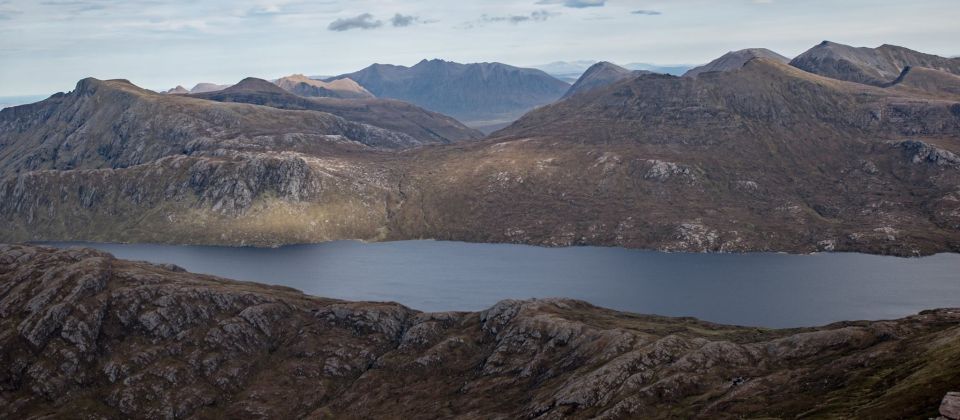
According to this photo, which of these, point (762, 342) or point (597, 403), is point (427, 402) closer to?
point (597, 403)

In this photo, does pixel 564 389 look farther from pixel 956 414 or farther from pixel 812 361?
pixel 956 414

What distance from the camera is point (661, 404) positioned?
518 feet

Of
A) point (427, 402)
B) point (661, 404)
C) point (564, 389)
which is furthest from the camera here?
point (427, 402)

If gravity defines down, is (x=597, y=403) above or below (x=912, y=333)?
below

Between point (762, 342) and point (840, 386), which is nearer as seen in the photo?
point (840, 386)

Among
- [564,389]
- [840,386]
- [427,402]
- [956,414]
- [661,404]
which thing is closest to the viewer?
[956,414]

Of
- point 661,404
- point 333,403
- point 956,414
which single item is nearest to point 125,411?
point 333,403

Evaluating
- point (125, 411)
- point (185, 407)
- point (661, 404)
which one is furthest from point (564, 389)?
point (125, 411)

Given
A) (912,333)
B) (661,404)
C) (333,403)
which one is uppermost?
(912,333)

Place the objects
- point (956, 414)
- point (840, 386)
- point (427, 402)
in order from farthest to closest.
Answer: point (427, 402), point (840, 386), point (956, 414)

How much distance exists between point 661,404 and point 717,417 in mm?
15420

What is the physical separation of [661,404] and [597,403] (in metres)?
13.3

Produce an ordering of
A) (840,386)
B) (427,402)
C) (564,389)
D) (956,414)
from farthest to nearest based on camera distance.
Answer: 1. (427,402)
2. (564,389)
3. (840,386)
4. (956,414)

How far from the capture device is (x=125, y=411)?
7485 inches
